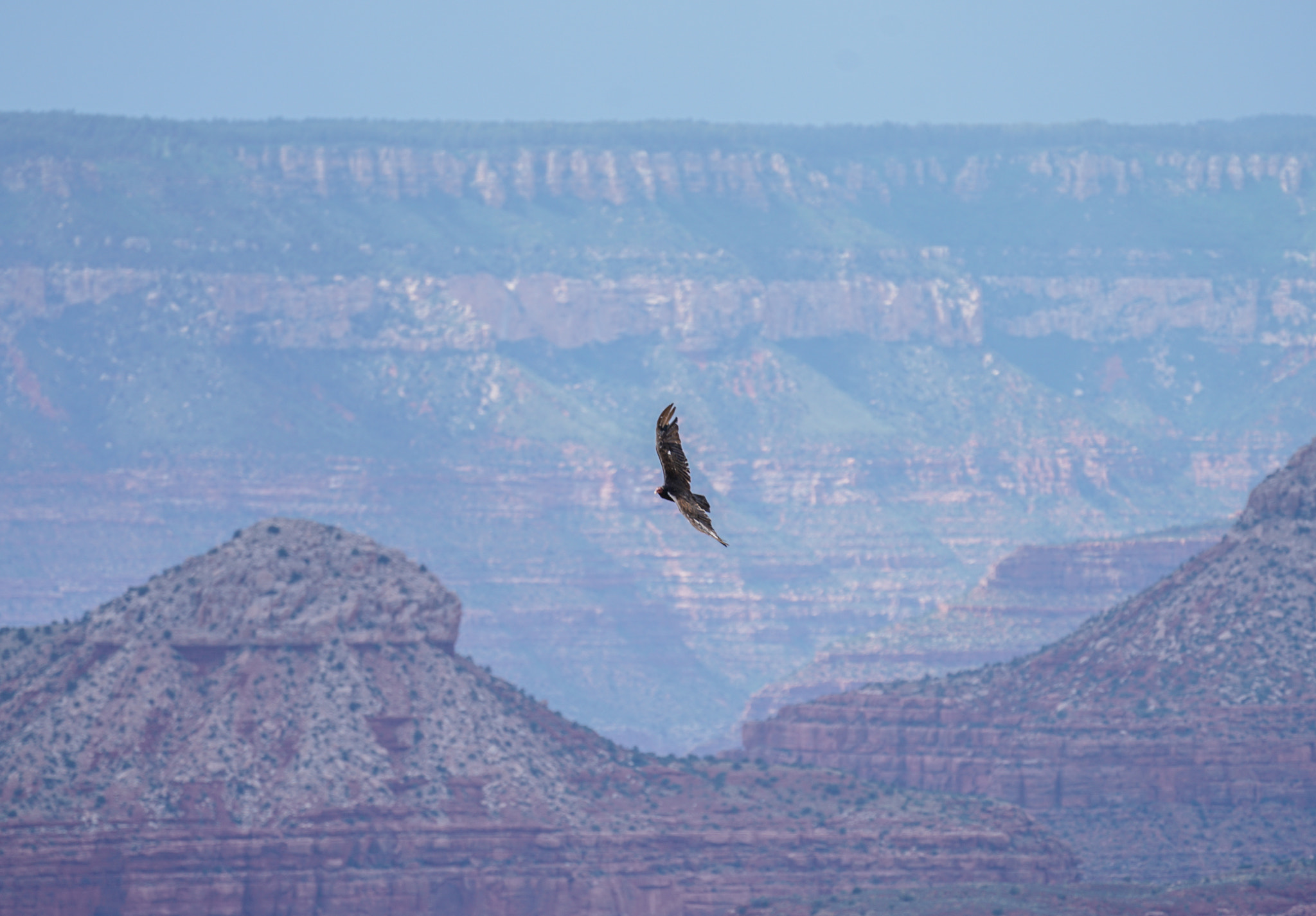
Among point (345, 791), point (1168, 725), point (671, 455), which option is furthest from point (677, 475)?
point (1168, 725)

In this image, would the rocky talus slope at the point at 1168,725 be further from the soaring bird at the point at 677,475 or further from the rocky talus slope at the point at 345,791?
the soaring bird at the point at 677,475

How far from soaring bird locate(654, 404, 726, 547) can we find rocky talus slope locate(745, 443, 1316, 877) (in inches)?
4197

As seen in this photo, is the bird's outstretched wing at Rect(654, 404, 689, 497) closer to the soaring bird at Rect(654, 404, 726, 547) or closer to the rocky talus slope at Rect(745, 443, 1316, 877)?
the soaring bird at Rect(654, 404, 726, 547)

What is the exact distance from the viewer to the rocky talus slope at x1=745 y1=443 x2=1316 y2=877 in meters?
179

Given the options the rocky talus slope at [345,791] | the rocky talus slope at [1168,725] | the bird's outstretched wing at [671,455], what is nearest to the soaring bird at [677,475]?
the bird's outstretched wing at [671,455]

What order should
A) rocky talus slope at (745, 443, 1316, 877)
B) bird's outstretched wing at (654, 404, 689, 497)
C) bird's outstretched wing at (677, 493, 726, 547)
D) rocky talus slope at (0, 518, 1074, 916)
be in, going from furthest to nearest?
rocky talus slope at (745, 443, 1316, 877) → rocky talus slope at (0, 518, 1074, 916) → bird's outstretched wing at (654, 404, 689, 497) → bird's outstretched wing at (677, 493, 726, 547)

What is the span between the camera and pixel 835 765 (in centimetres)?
19238

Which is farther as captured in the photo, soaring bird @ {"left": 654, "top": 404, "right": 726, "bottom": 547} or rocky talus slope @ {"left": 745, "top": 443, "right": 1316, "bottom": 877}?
rocky talus slope @ {"left": 745, "top": 443, "right": 1316, "bottom": 877}

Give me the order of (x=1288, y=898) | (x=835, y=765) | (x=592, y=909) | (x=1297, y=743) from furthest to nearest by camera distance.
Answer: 1. (x=835, y=765)
2. (x=1297, y=743)
3. (x=592, y=909)
4. (x=1288, y=898)

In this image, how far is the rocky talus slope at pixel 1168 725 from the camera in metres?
179

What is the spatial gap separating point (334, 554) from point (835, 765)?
36.1 m

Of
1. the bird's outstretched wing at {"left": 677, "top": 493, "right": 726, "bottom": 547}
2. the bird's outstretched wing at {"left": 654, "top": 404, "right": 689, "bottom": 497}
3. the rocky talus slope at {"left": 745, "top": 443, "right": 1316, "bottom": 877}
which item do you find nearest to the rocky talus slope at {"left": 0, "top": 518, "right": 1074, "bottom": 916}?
the rocky talus slope at {"left": 745, "top": 443, "right": 1316, "bottom": 877}

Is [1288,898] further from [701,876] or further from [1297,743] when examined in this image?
[1297,743]

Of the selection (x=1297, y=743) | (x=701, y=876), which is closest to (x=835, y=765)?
(x=1297, y=743)
